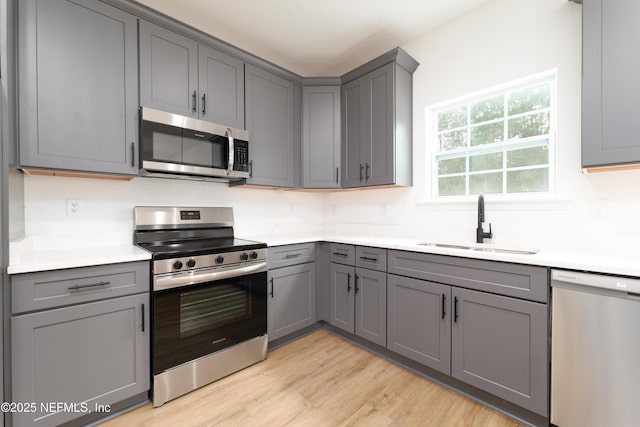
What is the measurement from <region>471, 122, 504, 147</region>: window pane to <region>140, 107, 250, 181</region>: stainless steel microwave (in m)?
2.05

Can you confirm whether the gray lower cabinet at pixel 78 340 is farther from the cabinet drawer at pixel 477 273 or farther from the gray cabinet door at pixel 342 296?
the cabinet drawer at pixel 477 273

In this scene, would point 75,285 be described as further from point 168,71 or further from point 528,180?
point 528,180

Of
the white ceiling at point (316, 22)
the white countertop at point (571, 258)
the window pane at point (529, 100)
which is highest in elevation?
the white ceiling at point (316, 22)

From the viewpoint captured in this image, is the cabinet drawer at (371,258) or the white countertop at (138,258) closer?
the white countertop at (138,258)

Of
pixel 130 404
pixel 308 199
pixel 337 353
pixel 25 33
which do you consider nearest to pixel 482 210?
pixel 337 353

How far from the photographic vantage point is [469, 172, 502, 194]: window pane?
7.47 feet

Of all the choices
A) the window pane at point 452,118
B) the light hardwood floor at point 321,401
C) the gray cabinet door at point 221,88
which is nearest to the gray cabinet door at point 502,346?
the light hardwood floor at point 321,401

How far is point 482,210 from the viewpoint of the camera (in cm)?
214

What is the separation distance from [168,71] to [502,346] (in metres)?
2.95

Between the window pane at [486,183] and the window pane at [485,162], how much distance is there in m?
0.06

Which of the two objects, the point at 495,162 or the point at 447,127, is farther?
the point at 447,127

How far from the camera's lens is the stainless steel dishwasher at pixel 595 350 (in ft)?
4.06

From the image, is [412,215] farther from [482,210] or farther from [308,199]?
[308,199]

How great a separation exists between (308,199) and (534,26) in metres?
2.60
